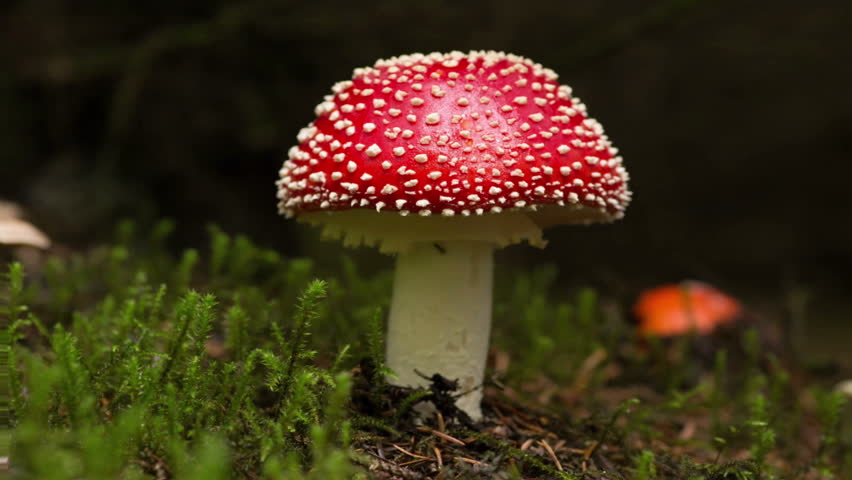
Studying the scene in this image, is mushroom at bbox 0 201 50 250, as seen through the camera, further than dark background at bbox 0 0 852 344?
No

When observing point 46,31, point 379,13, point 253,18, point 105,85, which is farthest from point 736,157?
point 46,31

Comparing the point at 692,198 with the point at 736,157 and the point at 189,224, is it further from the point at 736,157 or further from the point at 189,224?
the point at 189,224

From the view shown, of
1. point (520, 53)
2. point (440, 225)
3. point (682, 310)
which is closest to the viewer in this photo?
point (440, 225)

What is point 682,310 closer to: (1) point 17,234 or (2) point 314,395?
(2) point 314,395

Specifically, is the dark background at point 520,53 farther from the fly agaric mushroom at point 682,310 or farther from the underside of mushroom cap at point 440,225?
the underside of mushroom cap at point 440,225

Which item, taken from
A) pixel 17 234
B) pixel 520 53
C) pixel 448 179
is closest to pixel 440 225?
pixel 448 179

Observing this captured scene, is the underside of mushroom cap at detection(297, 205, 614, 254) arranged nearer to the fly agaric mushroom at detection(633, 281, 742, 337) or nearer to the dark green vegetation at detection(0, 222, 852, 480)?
the dark green vegetation at detection(0, 222, 852, 480)

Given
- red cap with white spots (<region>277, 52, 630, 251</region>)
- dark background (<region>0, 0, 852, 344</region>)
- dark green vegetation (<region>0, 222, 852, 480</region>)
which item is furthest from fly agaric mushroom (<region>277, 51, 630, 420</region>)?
dark background (<region>0, 0, 852, 344</region>)
